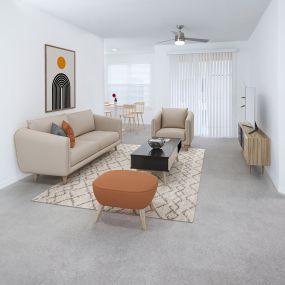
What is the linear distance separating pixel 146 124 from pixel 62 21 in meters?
5.55

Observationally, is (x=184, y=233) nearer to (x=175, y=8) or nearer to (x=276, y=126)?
(x=276, y=126)

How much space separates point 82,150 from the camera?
433 cm

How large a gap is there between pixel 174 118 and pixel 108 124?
1564 mm

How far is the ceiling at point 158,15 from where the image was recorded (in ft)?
14.1

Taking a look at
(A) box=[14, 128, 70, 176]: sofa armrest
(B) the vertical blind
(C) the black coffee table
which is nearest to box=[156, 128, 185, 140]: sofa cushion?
(C) the black coffee table

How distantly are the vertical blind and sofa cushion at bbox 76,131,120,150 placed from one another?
304 cm

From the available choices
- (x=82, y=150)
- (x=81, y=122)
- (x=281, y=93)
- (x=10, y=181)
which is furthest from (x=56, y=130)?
(x=281, y=93)

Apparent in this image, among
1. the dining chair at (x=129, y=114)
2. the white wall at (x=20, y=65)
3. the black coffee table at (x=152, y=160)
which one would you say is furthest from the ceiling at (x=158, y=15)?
the dining chair at (x=129, y=114)

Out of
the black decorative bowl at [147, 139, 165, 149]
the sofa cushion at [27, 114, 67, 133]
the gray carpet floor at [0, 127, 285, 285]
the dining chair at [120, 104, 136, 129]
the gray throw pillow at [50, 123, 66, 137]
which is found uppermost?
the dining chair at [120, 104, 136, 129]

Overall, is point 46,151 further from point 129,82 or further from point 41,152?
point 129,82

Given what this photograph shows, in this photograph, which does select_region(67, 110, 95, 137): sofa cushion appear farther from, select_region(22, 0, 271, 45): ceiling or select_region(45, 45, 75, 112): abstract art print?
select_region(22, 0, 271, 45): ceiling

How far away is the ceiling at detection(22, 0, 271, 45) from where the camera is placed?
14.1ft

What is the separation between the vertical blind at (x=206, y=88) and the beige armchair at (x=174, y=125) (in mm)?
1523

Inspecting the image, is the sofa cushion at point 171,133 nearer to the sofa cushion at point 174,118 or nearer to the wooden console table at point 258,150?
the sofa cushion at point 174,118
